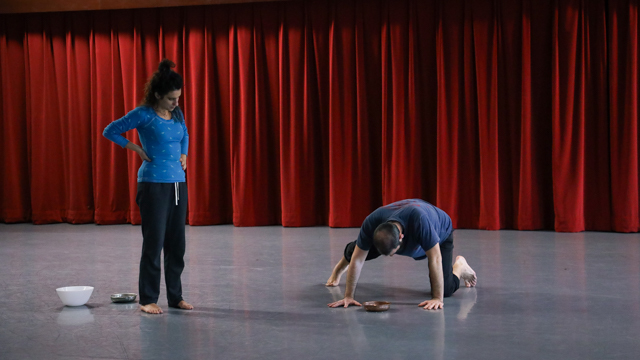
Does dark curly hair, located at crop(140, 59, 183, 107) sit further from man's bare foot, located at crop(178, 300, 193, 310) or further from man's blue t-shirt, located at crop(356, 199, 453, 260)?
man's blue t-shirt, located at crop(356, 199, 453, 260)

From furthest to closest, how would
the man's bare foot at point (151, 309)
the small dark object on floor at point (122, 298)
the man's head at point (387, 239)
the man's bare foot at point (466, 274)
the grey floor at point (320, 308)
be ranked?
the man's bare foot at point (466, 274)
the small dark object on floor at point (122, 298)
the man's bare foot at point (151, 309)
the man's head at point (387, 239)
the grey floor at point (320, 308)

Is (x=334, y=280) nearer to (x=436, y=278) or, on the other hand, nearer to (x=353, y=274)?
(x=353, y=274)

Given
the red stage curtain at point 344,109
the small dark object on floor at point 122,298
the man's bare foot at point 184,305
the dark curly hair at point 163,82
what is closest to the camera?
the dark curly hair at point 163,82

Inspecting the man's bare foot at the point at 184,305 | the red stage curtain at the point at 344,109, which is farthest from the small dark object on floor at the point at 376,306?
the red stage curtain at the point at 344,109

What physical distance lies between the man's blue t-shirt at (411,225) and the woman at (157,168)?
3.20 feet

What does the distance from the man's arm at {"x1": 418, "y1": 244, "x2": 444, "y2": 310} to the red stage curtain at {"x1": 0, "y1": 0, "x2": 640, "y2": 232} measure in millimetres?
3491

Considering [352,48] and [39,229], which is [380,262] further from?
[39,229]

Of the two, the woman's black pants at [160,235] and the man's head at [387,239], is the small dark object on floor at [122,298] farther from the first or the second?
the man's head at [387,239]

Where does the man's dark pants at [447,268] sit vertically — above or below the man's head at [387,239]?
below

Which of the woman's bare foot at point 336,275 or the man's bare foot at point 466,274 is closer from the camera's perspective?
the man's bare foot at point 466,274

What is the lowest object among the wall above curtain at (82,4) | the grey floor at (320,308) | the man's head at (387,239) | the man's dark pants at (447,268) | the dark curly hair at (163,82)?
the grey floor at (320,308)

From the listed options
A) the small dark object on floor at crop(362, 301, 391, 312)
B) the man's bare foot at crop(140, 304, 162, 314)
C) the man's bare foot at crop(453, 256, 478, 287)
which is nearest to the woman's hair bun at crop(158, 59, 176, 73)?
the man's bare foot at crop(140, 304, 162, 314)

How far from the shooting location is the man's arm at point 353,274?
10.6 feet

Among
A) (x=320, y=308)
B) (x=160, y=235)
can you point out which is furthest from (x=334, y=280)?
(x=160, y=235)
